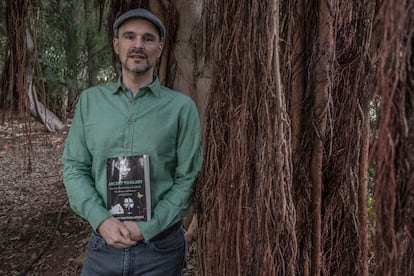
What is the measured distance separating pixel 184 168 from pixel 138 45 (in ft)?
1.51

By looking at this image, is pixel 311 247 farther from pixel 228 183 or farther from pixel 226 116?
pixel 226 116

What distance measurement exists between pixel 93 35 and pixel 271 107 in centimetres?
527

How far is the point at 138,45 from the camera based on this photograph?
4.98ft

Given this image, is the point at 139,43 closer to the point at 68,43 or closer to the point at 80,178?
the point at 80,178

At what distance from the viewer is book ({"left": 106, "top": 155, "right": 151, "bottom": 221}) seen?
147 cm

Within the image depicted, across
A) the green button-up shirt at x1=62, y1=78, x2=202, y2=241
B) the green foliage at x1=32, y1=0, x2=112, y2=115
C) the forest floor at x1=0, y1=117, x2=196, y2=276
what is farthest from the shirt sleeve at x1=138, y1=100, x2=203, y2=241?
the green foliage at x1=32, y1=0, x2=112, y2=115

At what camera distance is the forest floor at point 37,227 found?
3086 millimetres

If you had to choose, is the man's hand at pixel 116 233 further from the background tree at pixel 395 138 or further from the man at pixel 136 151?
the background tree at pixel 395 138

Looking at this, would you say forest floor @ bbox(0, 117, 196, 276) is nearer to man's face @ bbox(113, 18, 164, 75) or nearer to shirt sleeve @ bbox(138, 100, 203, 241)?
man's face @ bbox(113, 18, 164, 75)

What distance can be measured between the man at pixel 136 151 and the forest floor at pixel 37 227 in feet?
3.96

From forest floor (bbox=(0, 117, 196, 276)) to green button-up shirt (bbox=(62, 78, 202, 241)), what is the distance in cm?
118

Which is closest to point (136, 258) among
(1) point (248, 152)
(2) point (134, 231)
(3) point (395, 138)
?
(2) point (134, 231)

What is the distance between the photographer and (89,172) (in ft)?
5.23

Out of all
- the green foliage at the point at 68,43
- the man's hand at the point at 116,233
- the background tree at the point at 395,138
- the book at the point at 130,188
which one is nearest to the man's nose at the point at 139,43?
the book at the point at 130,188
